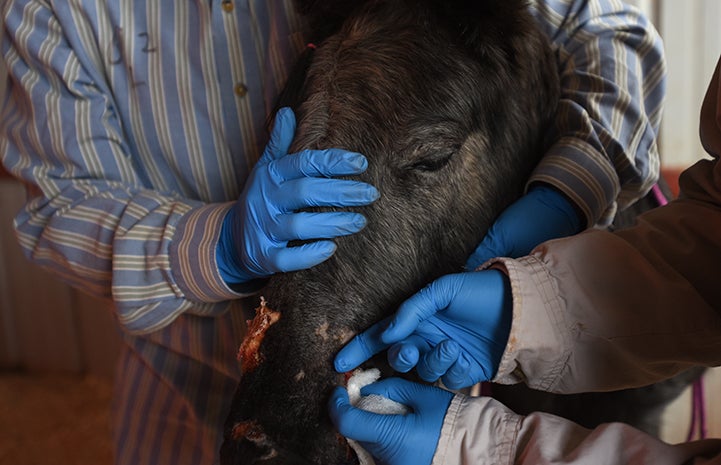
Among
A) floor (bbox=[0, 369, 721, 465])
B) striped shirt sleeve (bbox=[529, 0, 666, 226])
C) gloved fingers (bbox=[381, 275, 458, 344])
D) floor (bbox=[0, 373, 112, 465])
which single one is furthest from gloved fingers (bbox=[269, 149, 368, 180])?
floor (bbox=[0, 369, 721, 465])

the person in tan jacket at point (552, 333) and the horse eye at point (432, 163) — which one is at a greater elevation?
the horse eye at point (432, 163)

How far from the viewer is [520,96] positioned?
1.19m

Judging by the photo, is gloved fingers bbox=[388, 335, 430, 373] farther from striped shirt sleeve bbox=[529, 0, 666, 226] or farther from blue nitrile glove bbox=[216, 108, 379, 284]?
striped shirt sleeve bbox=[529, 0, 666, 226]

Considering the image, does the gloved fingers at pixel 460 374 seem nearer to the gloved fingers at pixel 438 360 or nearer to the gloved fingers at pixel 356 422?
the gloved fingers at pixel 438 360

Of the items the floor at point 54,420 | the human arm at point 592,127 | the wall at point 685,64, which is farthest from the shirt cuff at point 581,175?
the floor at point 54,420

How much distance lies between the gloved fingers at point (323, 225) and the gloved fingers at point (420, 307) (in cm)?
12

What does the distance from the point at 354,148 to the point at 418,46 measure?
0.60 ft

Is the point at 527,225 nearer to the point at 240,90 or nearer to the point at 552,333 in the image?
the point at 552,333

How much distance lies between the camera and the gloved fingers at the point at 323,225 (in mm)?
1022

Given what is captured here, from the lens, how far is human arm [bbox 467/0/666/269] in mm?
1212

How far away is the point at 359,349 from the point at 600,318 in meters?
0.31

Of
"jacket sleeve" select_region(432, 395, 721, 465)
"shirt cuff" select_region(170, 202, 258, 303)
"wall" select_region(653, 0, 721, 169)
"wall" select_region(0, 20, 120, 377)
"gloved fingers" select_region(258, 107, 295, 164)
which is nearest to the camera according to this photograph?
"jacket sleeve" select_region(432, 395, 721, 465)

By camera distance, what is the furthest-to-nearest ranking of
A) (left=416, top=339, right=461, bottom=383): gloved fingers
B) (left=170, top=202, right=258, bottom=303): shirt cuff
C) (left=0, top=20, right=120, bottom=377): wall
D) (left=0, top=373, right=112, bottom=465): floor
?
(left=0, top=20, right=120, bottom=377): wall, (left=0, top=373, right=112, bottom=465): floor, (left=170, top=202, right=258, bottom=303): shirt cuff, (left=416, top=339, right=461, bottom=383): gloved fingers

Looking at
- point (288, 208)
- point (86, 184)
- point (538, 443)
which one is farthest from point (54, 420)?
point (538, 443)
